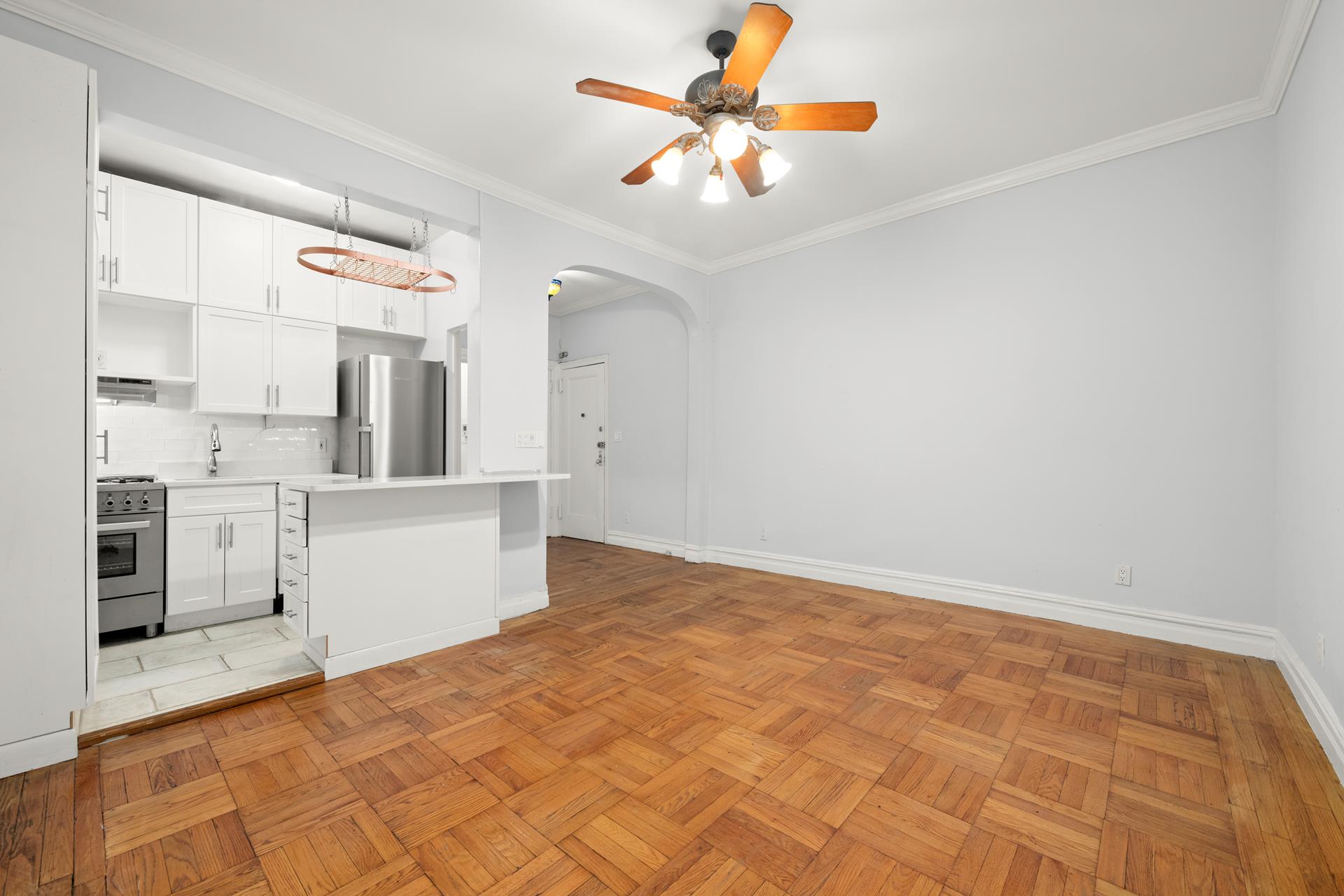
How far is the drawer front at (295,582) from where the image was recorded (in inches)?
101

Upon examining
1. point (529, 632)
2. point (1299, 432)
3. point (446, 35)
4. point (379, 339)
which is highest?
point (446, 35)

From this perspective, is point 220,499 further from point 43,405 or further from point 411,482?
point 43,405

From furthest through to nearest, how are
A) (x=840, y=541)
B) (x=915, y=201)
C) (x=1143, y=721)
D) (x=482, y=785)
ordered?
→ (x=840, y=541) < (x=915, y=201) < (x=1143, y=721) < (x=482, y=785)

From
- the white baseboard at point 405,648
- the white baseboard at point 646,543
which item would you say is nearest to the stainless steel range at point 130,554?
the white baseboard at point 405,648

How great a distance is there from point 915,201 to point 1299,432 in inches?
97.5

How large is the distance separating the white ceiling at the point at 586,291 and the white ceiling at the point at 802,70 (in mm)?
2186

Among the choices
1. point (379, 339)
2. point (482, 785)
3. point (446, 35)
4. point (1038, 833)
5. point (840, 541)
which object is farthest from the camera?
point (379, 339)

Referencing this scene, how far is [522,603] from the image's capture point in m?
3.63

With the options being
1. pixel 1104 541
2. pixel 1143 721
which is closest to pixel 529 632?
pixel 1143 721

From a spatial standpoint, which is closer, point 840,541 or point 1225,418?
point 1225,418

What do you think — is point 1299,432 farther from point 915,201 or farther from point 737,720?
point 737,720

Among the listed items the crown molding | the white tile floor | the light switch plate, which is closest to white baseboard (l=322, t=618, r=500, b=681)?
the white tile floor

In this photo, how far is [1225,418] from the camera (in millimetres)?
2930

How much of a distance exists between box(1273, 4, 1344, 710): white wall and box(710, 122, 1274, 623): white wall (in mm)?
190
